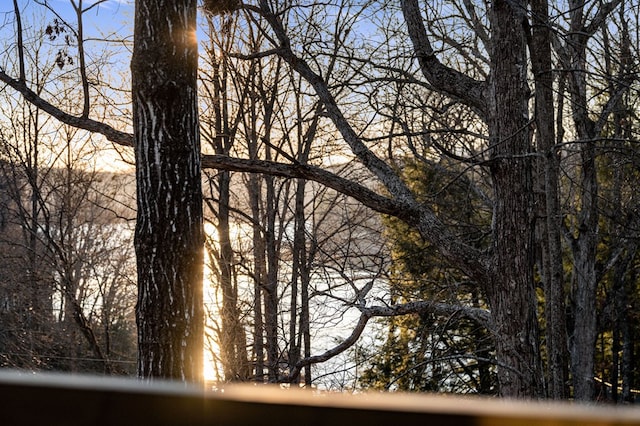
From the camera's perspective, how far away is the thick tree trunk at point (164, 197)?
4.89 metres

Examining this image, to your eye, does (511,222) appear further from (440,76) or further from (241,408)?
(241,408)

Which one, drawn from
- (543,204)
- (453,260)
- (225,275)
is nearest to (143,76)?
(453,260)

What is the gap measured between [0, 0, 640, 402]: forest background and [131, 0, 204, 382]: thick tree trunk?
0.02m

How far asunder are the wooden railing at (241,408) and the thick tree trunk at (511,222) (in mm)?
6457

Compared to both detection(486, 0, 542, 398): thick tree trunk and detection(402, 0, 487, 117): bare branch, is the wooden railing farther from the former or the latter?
detection(402, 0, 487, 117): bare branch

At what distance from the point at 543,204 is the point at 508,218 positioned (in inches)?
106

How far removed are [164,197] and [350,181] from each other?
2.44m

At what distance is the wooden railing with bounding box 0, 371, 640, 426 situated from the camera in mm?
555

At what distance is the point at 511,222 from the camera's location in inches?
271

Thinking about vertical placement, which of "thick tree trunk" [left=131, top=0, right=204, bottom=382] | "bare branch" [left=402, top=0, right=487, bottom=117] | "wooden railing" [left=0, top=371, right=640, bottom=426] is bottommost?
"wooden railing" [left=0, top=371, right=640, bottom=426]

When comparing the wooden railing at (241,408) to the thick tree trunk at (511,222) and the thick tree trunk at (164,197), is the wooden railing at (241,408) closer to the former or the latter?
the thick tree trunk at (164,197)

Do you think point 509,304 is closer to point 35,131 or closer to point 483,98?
point 483,98

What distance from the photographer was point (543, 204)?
9.38 m

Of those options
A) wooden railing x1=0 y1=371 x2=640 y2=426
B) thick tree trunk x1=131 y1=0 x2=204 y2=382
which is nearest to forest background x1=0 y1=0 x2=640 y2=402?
thick tree trunk x1=131 y1=0 x2=204 y2=382
